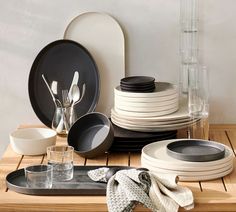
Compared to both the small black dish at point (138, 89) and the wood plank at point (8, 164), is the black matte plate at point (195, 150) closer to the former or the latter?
the small black dish at point (138, 89)

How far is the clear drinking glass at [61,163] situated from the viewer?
1.97 meters

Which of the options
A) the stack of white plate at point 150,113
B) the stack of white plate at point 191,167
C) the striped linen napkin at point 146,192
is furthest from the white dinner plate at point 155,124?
the striped linen napkin at point 146,192

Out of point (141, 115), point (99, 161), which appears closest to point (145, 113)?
point (141, 115)

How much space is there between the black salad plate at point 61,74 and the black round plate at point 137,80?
0.64ft

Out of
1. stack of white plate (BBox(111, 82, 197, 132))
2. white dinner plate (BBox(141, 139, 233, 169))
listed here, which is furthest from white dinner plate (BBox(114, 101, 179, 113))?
white dinner plate (BBox(141, 139, 233, 169))

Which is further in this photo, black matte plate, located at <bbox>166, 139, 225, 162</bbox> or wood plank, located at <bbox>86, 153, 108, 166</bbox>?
wood plank, located at <bbox>86, 153, 108, 166</bbox>

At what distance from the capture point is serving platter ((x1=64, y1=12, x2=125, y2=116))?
2496mm

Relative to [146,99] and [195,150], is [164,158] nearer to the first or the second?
[195,150]

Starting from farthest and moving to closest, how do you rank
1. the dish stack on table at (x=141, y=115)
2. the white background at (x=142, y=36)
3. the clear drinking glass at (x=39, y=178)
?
1. the white background at (x=142, y=36)
2. the dish stack on table at (x=141, y=115)
3. the clear drinking glass at (x=39, y=178)

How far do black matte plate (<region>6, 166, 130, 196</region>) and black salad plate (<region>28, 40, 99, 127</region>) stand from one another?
544mm

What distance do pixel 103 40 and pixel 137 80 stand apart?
0.91 feet

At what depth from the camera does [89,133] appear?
89.6 inches

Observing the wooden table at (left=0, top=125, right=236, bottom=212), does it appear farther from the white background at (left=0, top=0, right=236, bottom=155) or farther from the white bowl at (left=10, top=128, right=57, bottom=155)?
the white background at (left=0, top=0, right=236, bottom=155)

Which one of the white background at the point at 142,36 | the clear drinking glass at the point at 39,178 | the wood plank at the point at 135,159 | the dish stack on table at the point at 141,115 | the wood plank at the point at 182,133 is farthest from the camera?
the white background at the point at 142,36
